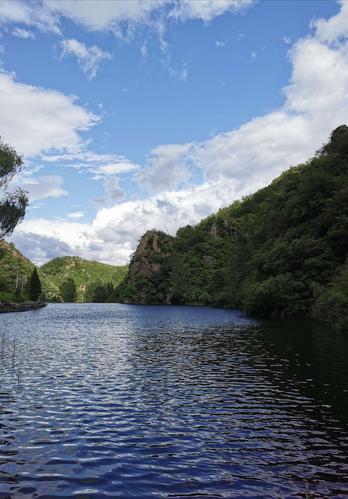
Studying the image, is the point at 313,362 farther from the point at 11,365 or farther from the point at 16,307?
the point at 16,307

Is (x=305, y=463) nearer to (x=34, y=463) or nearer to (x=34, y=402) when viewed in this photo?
(x=34, y=463)

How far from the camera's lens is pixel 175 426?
1719cm

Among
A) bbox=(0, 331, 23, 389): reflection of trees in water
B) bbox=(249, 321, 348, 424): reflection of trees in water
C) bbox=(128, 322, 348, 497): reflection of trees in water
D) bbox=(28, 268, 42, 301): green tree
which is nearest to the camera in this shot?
bbox=(128, 322, 348, 497): reflection of trees in water

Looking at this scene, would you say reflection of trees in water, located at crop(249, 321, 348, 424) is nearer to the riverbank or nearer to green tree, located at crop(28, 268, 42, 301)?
the riverbank

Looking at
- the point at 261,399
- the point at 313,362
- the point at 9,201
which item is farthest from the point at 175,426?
the point at 9,201

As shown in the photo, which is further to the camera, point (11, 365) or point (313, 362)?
point (313, 362)

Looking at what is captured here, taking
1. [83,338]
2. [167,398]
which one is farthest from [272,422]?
[83,338]

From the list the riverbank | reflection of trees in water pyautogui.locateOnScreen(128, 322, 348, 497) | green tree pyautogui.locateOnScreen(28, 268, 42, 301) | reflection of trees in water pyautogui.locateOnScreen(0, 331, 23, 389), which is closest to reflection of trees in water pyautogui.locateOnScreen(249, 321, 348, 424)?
reflection of trees in water pyautogui.locateOnScreen(128, 322, 348, 497)

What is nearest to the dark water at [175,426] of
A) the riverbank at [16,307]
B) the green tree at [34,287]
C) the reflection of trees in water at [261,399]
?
the reflection of trees in water at [261,399]

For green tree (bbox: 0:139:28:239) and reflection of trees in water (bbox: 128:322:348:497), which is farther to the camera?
green tree (bbox: 0:139:28:239)

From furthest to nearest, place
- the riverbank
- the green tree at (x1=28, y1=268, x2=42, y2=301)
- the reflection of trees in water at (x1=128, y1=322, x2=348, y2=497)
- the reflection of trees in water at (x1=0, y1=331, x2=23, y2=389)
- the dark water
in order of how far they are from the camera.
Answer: the green tree at (x1=28, y1=268, x2=42, y2=301) → the riverbank → the reflection of trees in water at (x1=0, y1=331, x2=23, y2=389) → the reflection of trees in water at (x1=128, y1=322, x2=348, y2=497) → the dark water

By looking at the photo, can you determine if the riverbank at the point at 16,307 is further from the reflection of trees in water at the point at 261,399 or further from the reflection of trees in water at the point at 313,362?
the reflection of trees in water at the point at 313,362

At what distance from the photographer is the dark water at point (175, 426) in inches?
466

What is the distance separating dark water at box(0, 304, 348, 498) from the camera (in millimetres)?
11828
